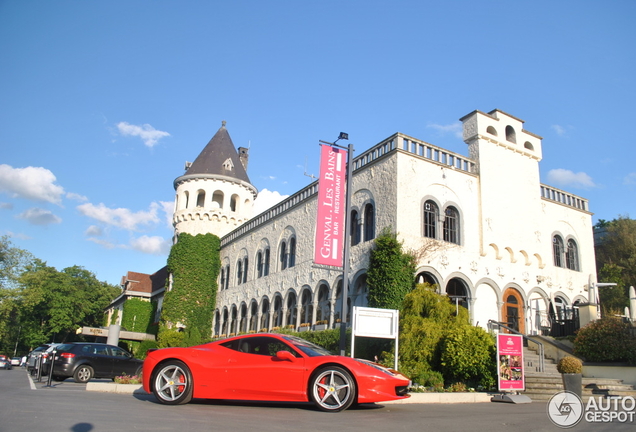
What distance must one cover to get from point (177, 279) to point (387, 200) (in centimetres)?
1917

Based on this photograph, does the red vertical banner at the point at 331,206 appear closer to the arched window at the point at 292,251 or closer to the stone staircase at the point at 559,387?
the stone staircase at the point at 559,387

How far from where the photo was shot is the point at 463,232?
2083 cm

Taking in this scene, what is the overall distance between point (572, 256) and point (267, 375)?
22.3 m

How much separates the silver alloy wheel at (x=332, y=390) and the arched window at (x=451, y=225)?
1393 centimetres

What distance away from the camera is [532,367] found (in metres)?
16.5

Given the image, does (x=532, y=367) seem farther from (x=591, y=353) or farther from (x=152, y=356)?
(x=152, y=356)

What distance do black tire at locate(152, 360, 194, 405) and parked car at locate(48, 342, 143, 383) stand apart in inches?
311

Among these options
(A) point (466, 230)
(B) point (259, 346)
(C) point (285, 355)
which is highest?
(A) point (466, 230)

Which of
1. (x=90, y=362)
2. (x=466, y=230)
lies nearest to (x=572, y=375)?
(x=466, y=230)

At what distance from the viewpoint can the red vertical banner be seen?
18266mm

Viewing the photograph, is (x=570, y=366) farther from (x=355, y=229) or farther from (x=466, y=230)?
(x=355, y=229)

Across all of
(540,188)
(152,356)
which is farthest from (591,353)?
(152,356)

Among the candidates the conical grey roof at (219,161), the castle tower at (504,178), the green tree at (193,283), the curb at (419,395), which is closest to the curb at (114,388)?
the curb at (419,395)

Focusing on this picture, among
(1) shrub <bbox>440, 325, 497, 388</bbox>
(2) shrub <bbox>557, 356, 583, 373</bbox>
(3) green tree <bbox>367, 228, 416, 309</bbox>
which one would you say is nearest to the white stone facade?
(3) green tree <bbox>367, 228, 416, 309</bbox>
